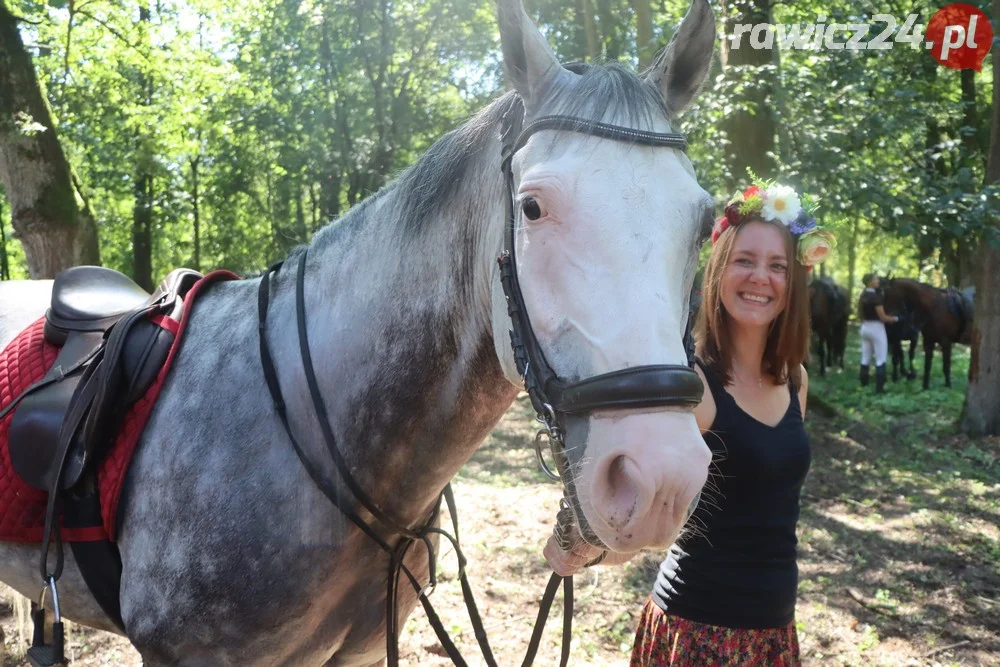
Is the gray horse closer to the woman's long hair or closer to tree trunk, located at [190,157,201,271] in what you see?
the woman's long hair

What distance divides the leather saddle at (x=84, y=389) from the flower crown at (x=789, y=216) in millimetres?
1748

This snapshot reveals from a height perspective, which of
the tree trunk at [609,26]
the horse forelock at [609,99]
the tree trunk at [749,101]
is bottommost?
the horse forelock at [609,99]

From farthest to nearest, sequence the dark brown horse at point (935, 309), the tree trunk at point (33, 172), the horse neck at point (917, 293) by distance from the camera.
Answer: the horse neck at point (917, 293) → the dark brown horse at point (935, 309) → the tree trunk at point (33, 172)

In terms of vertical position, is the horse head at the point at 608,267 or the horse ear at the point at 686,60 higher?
the horse ear at the point at 686,60

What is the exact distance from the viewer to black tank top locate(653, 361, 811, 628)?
2.10 metres

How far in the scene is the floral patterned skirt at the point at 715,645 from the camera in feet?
6.81

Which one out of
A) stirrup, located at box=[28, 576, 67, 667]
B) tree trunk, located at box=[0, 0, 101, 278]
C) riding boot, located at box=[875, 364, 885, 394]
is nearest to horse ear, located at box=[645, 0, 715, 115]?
stirrup, located at box=[28, 576, 67, 667]

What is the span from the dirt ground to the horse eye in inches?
58.2

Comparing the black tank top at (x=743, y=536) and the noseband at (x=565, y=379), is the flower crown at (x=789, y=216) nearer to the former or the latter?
the black tank top at (x=743, y=536)

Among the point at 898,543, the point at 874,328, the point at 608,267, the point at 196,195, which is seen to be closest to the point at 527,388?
the point at 608,267

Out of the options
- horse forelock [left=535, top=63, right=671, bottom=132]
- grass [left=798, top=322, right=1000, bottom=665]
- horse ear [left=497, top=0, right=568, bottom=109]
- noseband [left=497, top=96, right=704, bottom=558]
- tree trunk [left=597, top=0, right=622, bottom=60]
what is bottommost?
grass [left=798, top=322, right=1000, bottom=665]

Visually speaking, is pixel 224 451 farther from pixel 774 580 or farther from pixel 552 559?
pixel 774 580

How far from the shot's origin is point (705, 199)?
1.49 metres

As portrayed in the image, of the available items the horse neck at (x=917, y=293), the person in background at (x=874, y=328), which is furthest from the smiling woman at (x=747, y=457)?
the horse neck at (x=917, y=293)
